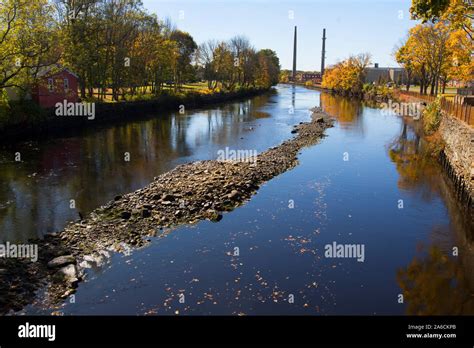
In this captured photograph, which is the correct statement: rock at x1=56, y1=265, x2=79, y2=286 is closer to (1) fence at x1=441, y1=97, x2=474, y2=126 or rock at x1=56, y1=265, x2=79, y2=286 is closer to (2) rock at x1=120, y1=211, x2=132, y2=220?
(2) rock at x1=120, y1=211, x2=132, y2=220

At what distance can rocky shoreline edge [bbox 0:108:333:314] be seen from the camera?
1398cm

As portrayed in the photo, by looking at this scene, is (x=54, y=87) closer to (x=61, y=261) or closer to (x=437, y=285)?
(x=61, y=261)

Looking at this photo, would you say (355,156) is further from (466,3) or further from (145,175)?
(145,175)

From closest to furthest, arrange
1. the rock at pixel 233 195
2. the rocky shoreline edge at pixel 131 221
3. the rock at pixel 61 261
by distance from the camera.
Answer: the rocky shoreline edge at pixel 131 221 → the rock at pixel 61 261 → the rock at pixel 233 195

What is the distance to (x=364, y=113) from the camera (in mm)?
72312

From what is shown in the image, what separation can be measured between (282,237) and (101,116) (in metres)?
39.7

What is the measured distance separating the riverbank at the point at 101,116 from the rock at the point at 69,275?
26519 millimetres

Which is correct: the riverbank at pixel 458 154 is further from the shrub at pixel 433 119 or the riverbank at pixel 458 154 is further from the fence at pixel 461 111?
the shrub at pixel 433 119

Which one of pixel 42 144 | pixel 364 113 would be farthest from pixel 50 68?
pixel 364 113

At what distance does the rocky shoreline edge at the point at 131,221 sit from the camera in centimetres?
1398

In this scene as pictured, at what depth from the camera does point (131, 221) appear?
62.7 ft

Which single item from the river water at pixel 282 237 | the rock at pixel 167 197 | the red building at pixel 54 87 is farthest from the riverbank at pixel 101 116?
the rock at pixel 167 197

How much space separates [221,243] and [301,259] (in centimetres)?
343

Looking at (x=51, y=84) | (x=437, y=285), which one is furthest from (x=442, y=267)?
(x=51, y=84)
